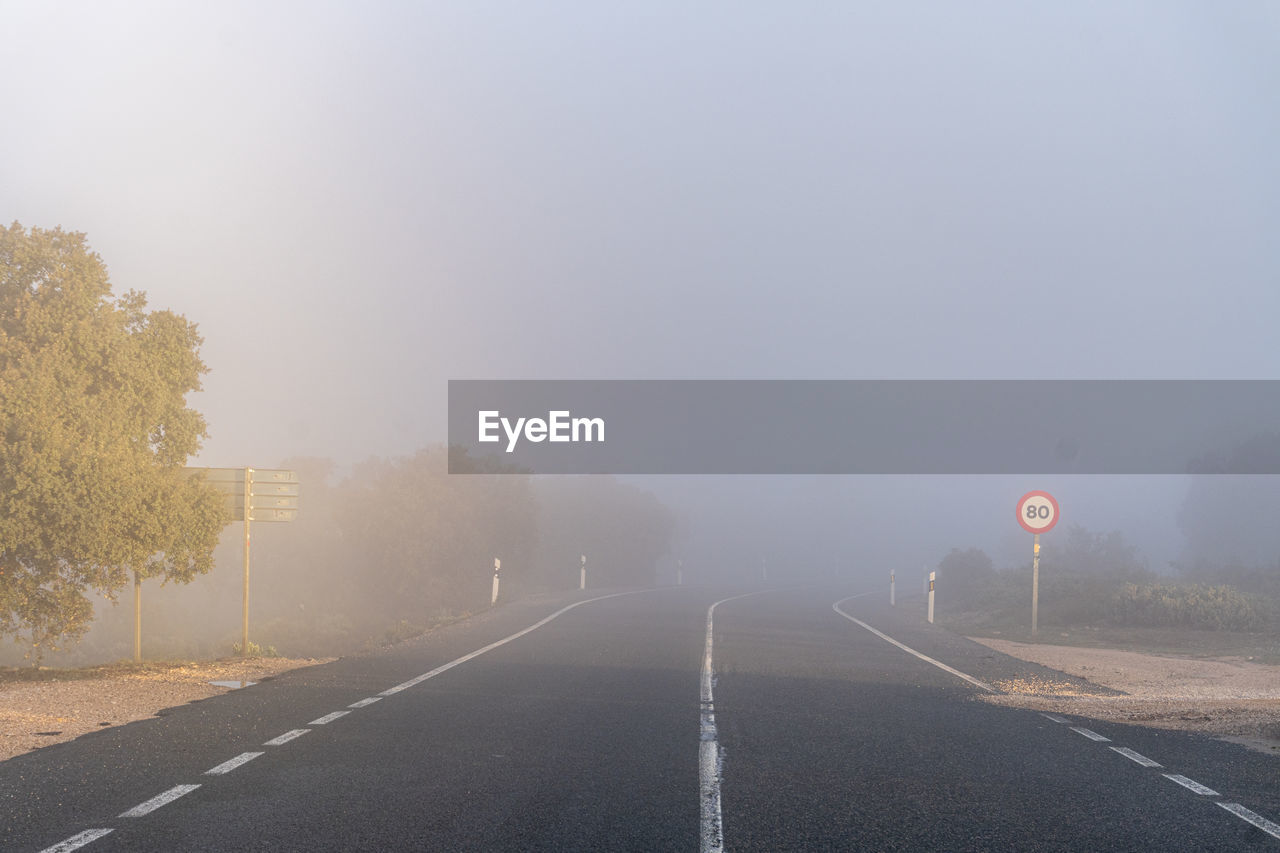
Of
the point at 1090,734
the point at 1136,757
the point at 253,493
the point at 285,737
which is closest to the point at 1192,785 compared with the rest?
the point at 1136,757

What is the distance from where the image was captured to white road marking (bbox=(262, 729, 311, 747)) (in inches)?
321

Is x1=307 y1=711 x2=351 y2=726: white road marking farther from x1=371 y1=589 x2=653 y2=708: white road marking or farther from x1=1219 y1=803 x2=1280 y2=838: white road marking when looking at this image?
x1=1219 y1=803 x2=1280 y2=838: white road marking

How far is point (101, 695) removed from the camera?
1091 centimetres

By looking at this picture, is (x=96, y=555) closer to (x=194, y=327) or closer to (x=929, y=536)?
(x=194, y=327)

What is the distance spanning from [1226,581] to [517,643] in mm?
26827

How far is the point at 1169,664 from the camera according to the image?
57.7ft

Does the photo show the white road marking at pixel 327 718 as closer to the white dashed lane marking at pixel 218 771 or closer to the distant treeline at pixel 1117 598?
the white dashed lane marking at pixel 218 771

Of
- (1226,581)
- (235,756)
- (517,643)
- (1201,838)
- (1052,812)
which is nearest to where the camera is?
(1201,838)

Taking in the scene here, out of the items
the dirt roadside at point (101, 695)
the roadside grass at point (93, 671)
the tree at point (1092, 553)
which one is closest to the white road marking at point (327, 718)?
the dirt roadside at point (101, 695)

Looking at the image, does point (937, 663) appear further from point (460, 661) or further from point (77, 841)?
point (77, 841)

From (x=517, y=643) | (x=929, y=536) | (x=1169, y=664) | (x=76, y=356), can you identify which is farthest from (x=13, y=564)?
(x=929, y=536)

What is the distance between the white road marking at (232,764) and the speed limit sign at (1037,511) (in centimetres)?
1927

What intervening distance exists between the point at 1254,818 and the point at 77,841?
682 cm

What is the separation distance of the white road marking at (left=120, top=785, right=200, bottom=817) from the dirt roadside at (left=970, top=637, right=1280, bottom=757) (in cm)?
833
